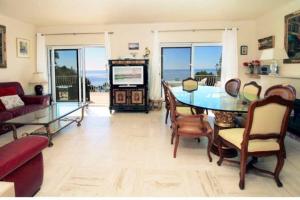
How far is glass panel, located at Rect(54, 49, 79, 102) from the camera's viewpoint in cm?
743

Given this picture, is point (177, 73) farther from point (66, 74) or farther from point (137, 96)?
point (66, 74)

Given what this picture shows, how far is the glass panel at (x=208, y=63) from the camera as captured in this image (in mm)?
7039

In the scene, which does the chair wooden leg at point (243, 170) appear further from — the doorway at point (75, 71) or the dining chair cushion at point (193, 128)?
the doorway at point (75, 71)

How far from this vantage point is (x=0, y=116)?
4.26 m

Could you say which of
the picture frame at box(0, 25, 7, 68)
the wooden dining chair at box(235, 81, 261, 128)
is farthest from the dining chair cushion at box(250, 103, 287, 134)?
the picture frame at box(0, 25, 7, 68)

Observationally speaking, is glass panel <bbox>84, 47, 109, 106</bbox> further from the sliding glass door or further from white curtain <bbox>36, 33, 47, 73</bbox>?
white curtain <bbox>36, 33, 47, 73</bbox>

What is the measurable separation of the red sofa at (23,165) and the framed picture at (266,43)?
17.1ft

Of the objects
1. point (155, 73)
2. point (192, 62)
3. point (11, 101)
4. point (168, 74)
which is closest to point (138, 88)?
point (155, 73)

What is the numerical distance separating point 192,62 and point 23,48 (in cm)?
461

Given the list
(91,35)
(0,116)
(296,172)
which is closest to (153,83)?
(91,35)

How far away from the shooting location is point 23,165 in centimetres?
216

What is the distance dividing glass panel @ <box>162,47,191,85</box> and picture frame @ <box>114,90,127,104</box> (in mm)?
1550

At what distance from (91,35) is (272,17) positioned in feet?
15.3

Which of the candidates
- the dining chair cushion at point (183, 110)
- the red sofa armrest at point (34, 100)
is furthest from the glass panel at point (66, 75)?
the dining chair cushion at point (183, 110)
